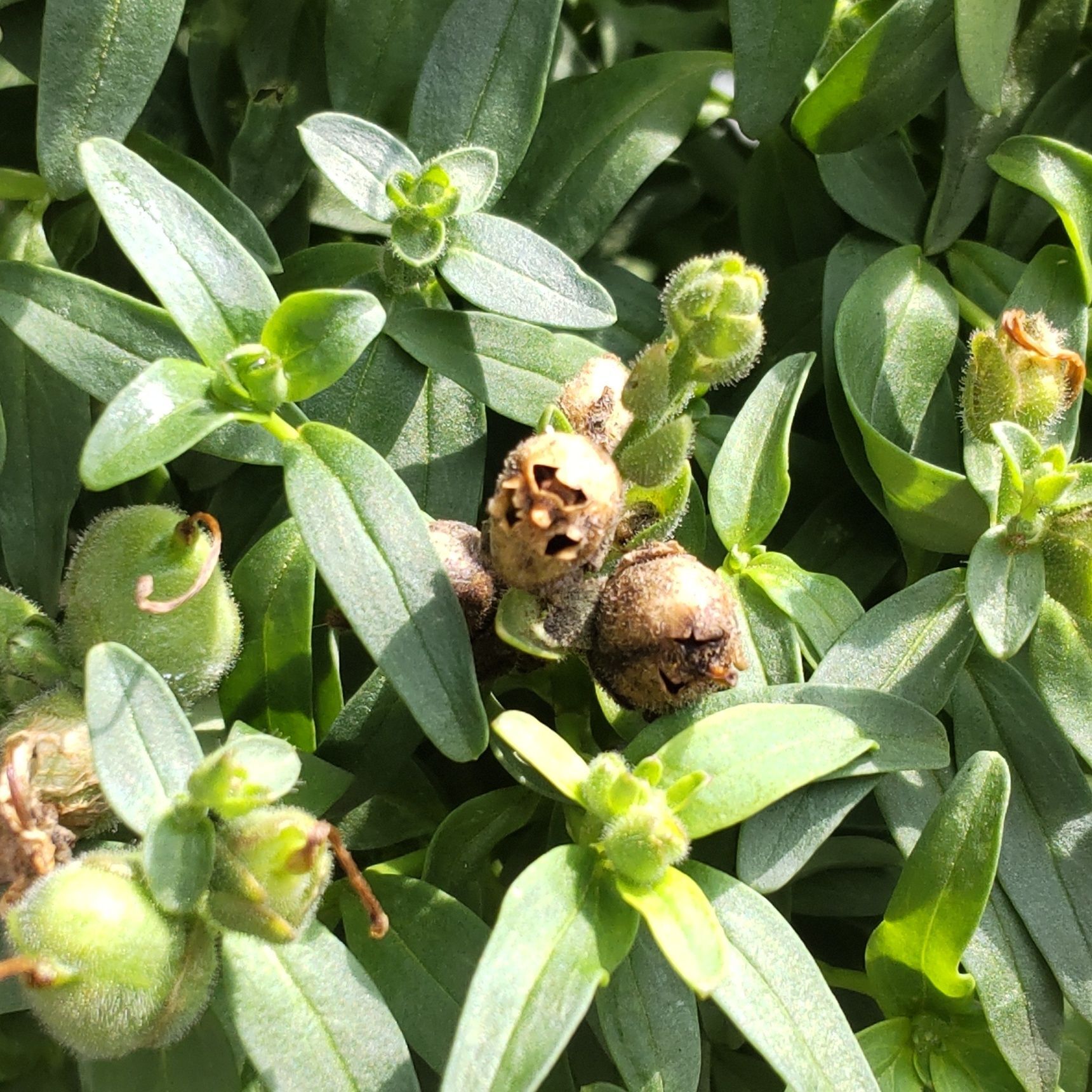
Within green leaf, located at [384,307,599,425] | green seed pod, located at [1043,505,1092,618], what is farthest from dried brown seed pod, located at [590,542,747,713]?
green seed pod, located at [1043,505,1092,618]

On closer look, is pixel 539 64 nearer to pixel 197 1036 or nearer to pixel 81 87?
pixel 81 87

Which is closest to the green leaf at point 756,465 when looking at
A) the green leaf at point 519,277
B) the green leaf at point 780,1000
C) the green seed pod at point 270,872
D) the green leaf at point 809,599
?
the green leaf at point 809,599

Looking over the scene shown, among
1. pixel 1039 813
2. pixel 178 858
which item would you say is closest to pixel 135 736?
pixel 178 858

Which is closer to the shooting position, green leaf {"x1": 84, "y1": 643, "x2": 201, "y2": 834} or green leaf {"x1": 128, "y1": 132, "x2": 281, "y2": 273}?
green leaf {"x1": 84, "y1": 643, "x2": 201, "y2": 834}

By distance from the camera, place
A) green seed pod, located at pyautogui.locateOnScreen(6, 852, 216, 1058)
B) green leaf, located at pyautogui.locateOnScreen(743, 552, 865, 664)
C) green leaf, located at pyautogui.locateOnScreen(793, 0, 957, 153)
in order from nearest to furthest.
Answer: green seed pod, located at pyautogui.locateOnScreen(6, 852, 216, 1058)
green leaf, located at pyautogui.locateOnScreen(743, 552, 865, 664)
green leaf, located at pyautogui.locateOnScreen(793, 0, 957, 153)

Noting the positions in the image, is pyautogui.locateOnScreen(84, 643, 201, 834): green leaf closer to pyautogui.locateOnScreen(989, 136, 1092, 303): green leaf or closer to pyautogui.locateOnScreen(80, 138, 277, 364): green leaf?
pyautogui.locateOnScreen(80, 138, 277, 364): green leaf
